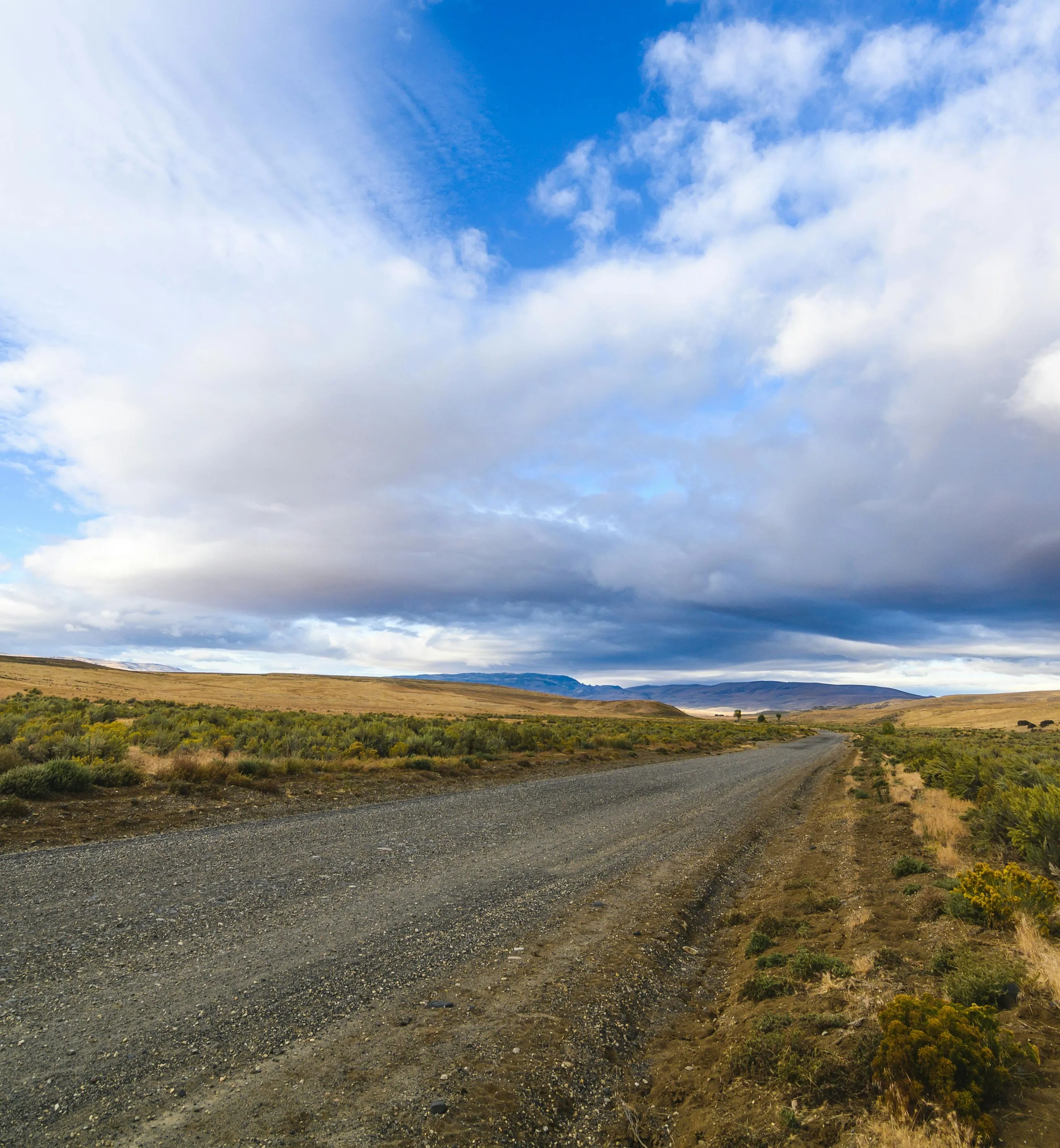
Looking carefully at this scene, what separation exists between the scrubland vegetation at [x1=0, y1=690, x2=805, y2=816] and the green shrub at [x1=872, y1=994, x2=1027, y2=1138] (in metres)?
14.3

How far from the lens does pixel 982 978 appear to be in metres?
5.31

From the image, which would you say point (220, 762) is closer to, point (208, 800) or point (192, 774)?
point (192, 774)

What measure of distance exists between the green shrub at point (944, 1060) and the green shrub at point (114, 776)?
1582cm

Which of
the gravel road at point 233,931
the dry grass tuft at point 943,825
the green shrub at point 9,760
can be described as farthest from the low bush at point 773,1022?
the green shrub at point 9,760

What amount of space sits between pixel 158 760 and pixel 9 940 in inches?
438

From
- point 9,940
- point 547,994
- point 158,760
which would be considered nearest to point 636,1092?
point 547,994

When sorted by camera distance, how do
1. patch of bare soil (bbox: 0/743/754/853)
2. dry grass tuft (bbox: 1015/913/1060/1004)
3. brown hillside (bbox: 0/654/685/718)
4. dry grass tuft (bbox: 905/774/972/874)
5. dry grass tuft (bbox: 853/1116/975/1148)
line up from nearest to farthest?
dry grass tuft (bbox: 853/1116/975/1148)
dry grass tuft (bbox: 1015/913/1060/1004)
dry grass tuft (bbox: 905/774/972/874)
patch of bare soil (bbox: 0/743/754/853)
brown hillside (bbox: 0/654/685/718)

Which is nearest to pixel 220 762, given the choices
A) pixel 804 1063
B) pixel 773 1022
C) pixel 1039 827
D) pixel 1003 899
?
pixel 773 1022

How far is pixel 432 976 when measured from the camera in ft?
19.3

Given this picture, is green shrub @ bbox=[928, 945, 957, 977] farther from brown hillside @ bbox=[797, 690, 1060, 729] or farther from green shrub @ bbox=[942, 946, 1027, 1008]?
brown hillside @ bbox=[797, 690, 1060, 729]

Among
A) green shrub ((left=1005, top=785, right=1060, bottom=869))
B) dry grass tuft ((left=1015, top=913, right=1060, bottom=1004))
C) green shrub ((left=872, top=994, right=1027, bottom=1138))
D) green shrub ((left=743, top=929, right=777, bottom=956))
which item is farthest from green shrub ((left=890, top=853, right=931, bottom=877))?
green shrub ((left=872, top=994, right=1027, bottom=1138))

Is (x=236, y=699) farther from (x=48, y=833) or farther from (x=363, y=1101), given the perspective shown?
(x=363, y=1101)

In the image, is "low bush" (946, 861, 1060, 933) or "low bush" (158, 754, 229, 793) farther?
"low bush" (158, 754, 229, 793)

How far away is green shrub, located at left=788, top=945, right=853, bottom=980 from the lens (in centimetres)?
614
